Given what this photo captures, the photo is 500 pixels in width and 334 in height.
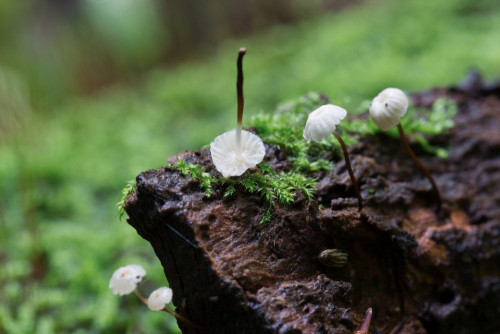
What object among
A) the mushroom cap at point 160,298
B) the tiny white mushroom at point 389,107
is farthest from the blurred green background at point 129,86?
the mushroom cap at point 160,298

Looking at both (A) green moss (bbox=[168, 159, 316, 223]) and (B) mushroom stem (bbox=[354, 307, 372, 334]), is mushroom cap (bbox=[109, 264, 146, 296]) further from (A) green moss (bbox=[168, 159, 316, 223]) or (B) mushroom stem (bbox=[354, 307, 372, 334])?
(B) mushroom stem (bbox=[354, 307, 372, 334])

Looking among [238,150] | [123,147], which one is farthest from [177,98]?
[238,150]

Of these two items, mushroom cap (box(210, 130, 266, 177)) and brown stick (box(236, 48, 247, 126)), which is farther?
mushroom cap (box(210, 130, 266, 177))

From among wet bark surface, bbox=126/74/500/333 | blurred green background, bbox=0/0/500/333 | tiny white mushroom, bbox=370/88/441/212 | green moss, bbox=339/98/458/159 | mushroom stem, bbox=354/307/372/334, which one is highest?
blurred green background, bbox=0/0/500/333

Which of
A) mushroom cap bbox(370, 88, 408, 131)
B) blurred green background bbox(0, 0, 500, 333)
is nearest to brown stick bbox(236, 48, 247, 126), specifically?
mushroom cap bbox(370, 88, 408, 131)

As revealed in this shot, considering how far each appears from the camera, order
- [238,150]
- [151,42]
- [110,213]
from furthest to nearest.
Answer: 1. [151,42]
2. [110,213]
3. [238,150]

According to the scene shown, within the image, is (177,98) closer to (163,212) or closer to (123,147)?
(123,147)
